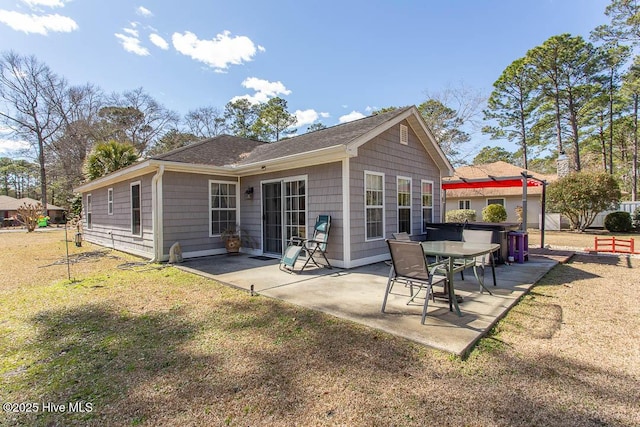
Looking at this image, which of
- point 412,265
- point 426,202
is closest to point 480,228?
point 426,202

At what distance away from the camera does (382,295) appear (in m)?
4.46

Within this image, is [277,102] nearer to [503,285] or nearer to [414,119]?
[414,119]

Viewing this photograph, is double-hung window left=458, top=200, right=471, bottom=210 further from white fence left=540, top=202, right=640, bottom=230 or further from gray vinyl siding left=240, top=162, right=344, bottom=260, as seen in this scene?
gray vinyl siding left=240, top=162, right=344, bottom=260

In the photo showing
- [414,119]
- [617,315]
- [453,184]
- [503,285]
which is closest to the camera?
[617,315]

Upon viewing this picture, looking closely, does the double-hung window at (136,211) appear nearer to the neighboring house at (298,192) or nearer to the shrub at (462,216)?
the neighboring house at (298,192)

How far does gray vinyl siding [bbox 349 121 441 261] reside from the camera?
21.6 feet

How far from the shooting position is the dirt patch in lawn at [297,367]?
195 cm

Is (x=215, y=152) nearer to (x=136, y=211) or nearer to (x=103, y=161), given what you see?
(x=136, y=211)

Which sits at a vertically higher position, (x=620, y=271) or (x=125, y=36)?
(x=125, y=36)

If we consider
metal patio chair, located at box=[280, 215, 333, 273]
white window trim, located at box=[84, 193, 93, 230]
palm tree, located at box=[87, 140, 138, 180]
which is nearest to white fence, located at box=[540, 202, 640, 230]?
metal patio chair, located at box=[280, 215, 333, 273]

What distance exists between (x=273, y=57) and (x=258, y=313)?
1537 cm

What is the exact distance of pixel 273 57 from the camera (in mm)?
15812

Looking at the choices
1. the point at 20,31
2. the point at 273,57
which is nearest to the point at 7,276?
the point at 273,57

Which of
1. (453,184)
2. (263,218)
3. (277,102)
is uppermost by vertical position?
(277,102)
